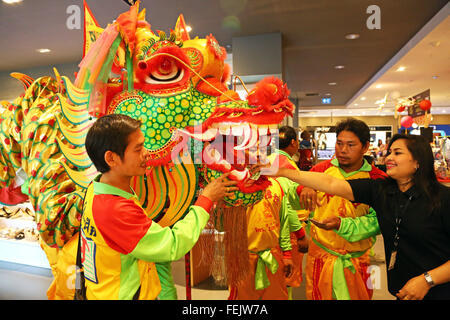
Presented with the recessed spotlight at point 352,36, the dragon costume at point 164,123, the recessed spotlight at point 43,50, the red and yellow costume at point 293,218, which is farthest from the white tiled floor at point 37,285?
the recessed spotlight at point 352,36

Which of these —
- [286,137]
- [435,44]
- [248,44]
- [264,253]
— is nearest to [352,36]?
[435,44]

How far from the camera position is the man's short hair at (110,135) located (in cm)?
94

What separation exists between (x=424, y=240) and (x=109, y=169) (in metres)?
1.27

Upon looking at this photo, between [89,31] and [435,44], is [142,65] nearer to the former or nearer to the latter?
[89,31]

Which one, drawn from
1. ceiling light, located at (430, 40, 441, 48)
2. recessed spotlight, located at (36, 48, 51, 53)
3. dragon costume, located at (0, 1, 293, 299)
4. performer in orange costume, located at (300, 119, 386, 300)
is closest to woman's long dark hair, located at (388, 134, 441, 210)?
performer in orange costume, located at (300, 119, 386, 300)

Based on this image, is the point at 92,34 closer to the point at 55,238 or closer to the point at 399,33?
the point at 55,238

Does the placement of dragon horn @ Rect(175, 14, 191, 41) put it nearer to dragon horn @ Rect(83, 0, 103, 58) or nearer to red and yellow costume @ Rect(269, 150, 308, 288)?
dragon horn @ Rect(83, 0, 103, 58)

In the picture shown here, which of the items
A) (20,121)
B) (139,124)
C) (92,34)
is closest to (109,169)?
(139,124)

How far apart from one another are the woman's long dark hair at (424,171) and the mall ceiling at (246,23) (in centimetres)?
274

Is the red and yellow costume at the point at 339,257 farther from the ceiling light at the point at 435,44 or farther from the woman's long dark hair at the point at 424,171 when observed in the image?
the ceiling light at the point at 435,44

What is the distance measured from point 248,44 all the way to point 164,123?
4.03m

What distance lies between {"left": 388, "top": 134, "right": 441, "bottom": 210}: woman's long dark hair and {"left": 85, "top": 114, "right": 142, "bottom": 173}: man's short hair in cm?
120
